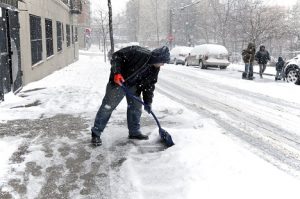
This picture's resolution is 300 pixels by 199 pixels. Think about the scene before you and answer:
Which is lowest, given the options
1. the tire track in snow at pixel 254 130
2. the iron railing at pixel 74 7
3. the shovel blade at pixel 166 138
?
the tire track in snow at pixel 254 130

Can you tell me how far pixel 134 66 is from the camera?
18.2 ft

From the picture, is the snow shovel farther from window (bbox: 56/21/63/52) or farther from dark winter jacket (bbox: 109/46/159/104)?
window (bbox: 56/21/63/52)

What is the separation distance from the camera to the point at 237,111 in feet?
28.4

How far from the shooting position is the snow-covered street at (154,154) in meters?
3.97

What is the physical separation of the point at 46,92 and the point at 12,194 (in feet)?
24.3

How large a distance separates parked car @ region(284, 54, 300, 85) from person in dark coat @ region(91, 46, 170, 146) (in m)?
10.4

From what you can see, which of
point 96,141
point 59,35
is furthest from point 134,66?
point 59,35

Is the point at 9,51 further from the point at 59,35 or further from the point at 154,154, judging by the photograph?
the point at 59,35

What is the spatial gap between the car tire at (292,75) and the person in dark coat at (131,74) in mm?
10447

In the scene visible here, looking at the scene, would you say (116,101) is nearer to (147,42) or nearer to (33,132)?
(33,132)

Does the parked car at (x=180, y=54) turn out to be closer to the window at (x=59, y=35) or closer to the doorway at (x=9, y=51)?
the window at (x=59, y=35)

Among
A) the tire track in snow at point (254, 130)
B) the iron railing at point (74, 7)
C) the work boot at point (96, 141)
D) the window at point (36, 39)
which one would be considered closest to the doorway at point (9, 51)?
the window at point (36, 39)

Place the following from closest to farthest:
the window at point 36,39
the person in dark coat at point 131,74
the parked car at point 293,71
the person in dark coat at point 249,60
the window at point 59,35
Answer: the person in dark coat at point 131,74 → the window at point 36,39 → the parked car at point 293,71 → the person in dark coat at point 249,60 → the window at point 59,35

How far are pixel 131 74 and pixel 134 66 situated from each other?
128 millimetres
